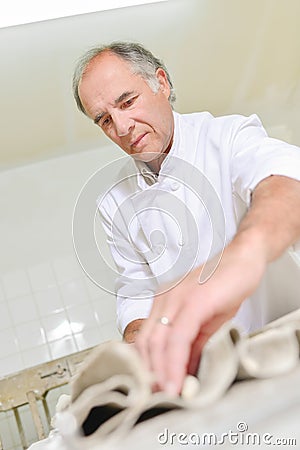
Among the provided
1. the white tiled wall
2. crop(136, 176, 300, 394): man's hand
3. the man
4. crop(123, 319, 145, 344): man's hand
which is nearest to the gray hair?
the man

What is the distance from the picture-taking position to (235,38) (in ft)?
6.29

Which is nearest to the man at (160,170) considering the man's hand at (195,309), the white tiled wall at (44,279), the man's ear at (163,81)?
the man's ear at (163,81)

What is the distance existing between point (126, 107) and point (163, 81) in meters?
0.12

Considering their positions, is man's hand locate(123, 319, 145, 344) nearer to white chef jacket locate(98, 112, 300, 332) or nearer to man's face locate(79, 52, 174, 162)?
white chef jacket locate(98, 112, 300, 332)

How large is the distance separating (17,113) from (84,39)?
0.33 m

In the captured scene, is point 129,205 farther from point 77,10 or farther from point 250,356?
point 77,10

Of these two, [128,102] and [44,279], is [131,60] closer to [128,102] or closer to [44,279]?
[128,102]

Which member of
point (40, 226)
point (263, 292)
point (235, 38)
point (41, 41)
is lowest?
point (40, 226)

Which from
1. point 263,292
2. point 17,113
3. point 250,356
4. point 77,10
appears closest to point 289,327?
point 250,356

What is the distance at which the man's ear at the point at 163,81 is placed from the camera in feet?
3.55

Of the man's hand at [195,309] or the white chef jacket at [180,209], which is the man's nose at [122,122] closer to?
the white chef jacket at [180,209]

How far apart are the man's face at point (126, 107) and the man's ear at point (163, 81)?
34mm

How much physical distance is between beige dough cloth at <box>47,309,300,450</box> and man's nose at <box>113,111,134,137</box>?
2.37 feet

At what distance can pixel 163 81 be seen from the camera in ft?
3.59
